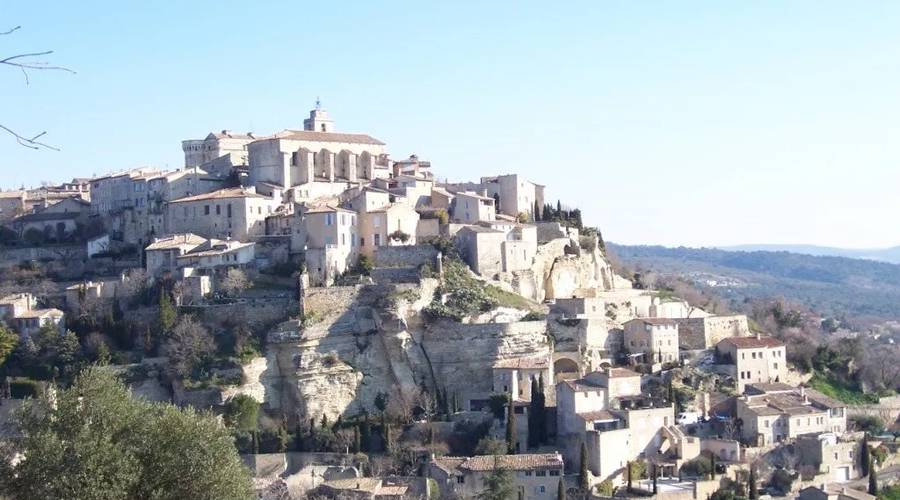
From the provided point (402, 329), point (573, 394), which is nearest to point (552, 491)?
point (573, 394)

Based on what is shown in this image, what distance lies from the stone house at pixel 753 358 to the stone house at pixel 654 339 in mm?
1945

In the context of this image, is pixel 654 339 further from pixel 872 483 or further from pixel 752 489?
pixel 752 489

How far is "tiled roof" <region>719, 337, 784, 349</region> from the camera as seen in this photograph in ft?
163

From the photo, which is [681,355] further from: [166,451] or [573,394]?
[166,451]

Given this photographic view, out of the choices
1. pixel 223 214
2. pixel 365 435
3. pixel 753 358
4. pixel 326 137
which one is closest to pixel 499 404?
pixel 365 435

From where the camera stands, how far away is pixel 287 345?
46.8 m

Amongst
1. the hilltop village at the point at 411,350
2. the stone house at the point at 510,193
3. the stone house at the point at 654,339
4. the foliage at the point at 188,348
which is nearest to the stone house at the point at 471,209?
the hilltop village at the point at 411,350

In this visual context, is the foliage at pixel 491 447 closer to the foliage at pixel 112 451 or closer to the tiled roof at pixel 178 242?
the tiled roof at pixel 178 242

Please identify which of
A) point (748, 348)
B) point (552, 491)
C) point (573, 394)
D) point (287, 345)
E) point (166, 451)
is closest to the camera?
point (166, 451)

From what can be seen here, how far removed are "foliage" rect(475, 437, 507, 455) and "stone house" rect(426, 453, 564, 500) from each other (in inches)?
34.8

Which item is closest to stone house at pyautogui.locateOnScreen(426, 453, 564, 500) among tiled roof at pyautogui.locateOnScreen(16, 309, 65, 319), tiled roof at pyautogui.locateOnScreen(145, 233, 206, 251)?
tiled roof at pyautogui.locateOnScreen(145, 233, 206, 251)

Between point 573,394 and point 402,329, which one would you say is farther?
point 402,329

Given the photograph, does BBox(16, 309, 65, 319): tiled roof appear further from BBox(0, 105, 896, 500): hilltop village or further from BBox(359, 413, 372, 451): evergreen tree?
BBox(359, 413, 372, 451): evergreen tree

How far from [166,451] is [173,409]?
3.84ft
